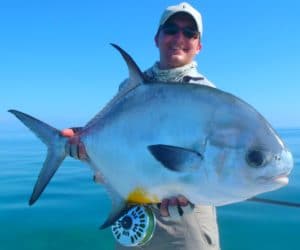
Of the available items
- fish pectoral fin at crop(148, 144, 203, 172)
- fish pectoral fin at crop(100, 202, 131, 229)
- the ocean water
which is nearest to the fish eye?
fish pectoral fin at crop(148, 144, 203, 172)

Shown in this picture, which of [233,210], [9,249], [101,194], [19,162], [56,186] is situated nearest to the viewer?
[9,249]

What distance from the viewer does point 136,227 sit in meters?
2.45

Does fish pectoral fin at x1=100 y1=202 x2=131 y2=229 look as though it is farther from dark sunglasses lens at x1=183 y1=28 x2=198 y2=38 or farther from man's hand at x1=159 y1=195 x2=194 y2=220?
dark sunglasses lens at x1=183 y1=28 x2=198 y2=38

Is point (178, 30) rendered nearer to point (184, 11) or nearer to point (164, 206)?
point (184, 11)

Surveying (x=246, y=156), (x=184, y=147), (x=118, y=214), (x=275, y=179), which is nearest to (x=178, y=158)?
(x=184, y=147)

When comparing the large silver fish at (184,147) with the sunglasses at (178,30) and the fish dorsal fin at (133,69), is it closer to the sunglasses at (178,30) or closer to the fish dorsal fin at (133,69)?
the fish dorsal fin at (133,69)

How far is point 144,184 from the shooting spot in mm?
1784

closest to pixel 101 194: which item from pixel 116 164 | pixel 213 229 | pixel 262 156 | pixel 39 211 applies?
pixel 39 211

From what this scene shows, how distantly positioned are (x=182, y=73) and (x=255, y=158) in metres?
1.14

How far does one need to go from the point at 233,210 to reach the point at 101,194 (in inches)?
87.3

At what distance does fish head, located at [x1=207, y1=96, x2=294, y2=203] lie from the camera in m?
1.55

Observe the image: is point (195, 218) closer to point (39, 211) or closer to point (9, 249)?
point (9, 249)

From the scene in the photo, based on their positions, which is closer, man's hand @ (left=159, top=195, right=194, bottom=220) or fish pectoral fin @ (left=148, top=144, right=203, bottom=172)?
fish pectoral fin @ (left=148, top=144, right=203, bottom=172)

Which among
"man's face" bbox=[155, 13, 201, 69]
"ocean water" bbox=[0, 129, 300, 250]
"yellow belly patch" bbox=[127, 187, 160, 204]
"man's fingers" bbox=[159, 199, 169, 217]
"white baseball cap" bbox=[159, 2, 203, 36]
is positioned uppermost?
"white baseball cap" bbox=[159, 2, 203, 36]
